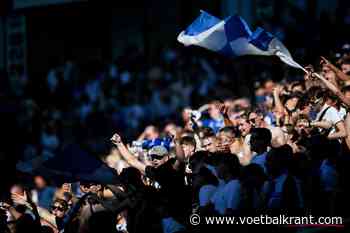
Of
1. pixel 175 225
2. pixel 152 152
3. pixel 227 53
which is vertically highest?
pixel 227 53

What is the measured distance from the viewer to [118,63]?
2334 cm

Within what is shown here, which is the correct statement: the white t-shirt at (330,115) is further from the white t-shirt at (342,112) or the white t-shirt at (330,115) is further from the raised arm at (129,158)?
the raised arm at (129,158)

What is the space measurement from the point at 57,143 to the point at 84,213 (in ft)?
36.9

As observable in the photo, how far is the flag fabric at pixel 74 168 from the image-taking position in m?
8.70

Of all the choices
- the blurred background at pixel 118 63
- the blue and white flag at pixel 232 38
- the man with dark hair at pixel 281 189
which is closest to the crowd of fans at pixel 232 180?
the man with dark hair at pixel 281 189

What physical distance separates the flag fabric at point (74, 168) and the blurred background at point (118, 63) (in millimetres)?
7324

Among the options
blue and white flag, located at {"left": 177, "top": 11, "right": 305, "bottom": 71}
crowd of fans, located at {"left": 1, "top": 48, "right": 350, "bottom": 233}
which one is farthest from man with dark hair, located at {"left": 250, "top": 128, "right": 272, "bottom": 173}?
blue and white flag, located at {"left": 177, "top": 11, "right": 305, "bottom": 71}

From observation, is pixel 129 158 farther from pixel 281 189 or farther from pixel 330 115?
pixel 281 189

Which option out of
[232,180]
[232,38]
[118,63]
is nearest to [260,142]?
[232,180]

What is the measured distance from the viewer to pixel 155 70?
851 inches

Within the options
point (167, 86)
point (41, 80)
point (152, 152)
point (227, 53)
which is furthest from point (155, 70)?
point (152, 152)

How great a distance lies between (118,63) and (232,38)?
12.9 m

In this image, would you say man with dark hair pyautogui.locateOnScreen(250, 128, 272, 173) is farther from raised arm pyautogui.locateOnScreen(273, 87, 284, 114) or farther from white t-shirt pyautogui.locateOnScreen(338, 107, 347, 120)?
raised arm pyautogui.locateOnScreen(273, 87, 284, 114)

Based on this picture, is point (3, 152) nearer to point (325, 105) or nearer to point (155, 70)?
point (155, 70)
